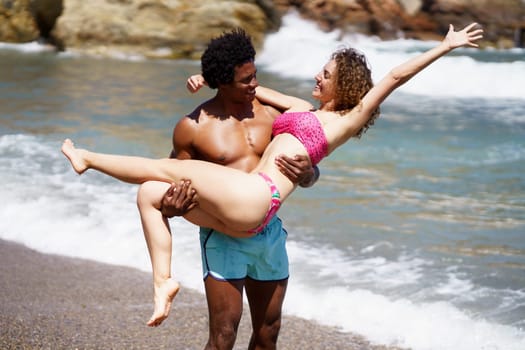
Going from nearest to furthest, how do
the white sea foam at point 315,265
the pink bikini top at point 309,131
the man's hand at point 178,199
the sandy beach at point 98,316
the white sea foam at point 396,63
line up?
the man's hand at point 178,199, the pink bikini top at point 309,131, the sandy beach at point 98,316, the white sea foam at point 315,265, the white sea foam at point 396,63

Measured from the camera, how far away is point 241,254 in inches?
157

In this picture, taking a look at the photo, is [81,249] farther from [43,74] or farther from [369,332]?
[43,74]

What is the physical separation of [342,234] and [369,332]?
8.09 ft

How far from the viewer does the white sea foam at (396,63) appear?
21.7 metres

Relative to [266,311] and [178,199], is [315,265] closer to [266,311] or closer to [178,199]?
[266,311]

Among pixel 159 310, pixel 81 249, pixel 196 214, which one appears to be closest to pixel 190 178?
pixel 196 214

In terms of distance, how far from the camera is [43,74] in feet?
70.0

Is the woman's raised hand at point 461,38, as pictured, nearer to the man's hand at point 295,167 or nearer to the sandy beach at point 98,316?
the man's hand at point 295,167

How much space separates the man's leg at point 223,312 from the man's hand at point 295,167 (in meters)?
0.53

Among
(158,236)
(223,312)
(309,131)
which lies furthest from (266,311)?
(309,131)

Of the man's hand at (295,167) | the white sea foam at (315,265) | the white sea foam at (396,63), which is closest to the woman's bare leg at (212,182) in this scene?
the man's hand at (295,167)

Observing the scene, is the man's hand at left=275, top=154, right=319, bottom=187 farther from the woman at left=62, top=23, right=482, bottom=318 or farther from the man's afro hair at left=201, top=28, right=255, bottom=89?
the man's afro hair at left=201, top=28, right=255, bottom=89

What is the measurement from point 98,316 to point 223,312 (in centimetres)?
232

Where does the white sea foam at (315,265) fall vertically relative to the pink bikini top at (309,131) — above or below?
below
